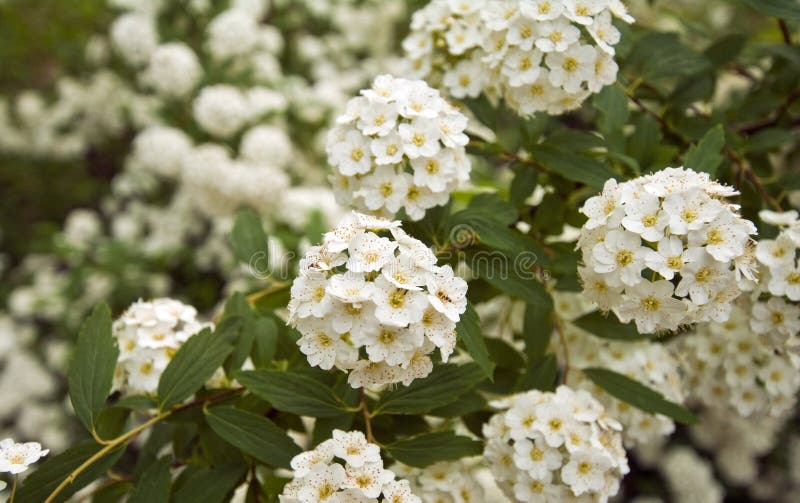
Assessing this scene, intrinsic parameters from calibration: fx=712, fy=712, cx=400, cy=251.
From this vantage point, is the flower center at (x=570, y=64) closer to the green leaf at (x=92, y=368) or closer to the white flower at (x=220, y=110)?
the green leaf at (x=92, y=368)

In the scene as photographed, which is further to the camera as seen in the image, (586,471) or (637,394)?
(637,394)

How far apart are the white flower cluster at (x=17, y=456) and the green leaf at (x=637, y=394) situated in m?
1.09

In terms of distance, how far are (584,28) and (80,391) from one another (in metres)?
1.22

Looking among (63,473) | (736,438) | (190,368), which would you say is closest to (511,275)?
(190,368)

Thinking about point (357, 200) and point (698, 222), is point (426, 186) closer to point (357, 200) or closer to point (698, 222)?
point (357, 200)

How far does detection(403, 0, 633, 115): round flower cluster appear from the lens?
1.42 meters

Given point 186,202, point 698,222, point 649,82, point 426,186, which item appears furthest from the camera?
point 186,202

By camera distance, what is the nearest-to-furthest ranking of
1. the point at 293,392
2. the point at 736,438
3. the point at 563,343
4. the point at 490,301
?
1. the point at 293,392
2. the point at 563,343
3. the point at 490,301
4. the point at 736,438

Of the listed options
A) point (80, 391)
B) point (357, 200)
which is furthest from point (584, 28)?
point (80, 391)

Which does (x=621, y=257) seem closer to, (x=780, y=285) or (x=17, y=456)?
(x=780, y=285)

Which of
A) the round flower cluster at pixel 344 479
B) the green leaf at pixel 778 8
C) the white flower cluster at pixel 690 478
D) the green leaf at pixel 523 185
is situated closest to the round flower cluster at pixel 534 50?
the green leaf at pixel 523 185

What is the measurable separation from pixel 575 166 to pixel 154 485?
1037mm

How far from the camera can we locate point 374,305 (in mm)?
1072

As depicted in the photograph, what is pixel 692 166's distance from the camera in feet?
4.55
